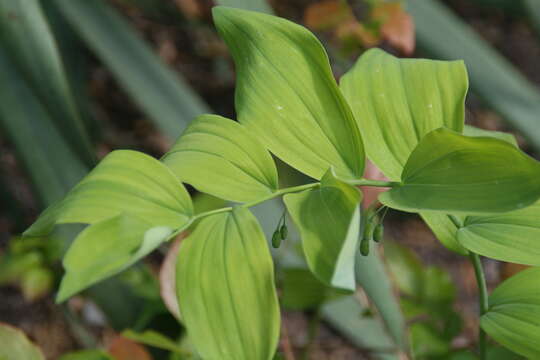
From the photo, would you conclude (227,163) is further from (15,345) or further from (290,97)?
(15,345)

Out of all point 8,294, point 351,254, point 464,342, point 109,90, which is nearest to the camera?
point 351,254

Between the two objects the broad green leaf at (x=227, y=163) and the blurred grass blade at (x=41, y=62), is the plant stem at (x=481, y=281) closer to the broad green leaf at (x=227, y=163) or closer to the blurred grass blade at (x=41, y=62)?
the broad green leaf at (x=227, y=163)

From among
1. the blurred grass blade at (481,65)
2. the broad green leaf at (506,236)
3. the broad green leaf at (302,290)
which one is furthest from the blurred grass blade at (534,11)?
the broad green leaf at (506,236)

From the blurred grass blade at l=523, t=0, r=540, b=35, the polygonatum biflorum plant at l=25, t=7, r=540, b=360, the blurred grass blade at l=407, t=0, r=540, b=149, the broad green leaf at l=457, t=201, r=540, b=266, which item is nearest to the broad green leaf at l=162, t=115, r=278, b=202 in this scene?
the polygonatum biflorum plant at l=25, t=7, r=540, b=360

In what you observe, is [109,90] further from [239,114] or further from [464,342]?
[239,114]

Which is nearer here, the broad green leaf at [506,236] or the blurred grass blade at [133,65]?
the broad green leaf at [506,236]

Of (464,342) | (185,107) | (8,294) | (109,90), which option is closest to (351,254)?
(464,342)

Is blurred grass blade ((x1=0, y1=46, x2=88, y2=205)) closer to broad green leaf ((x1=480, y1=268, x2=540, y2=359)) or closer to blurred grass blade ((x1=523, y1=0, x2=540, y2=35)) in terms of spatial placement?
broad green leaf ((x1=480, y1=268, x2=540, y2=359))
